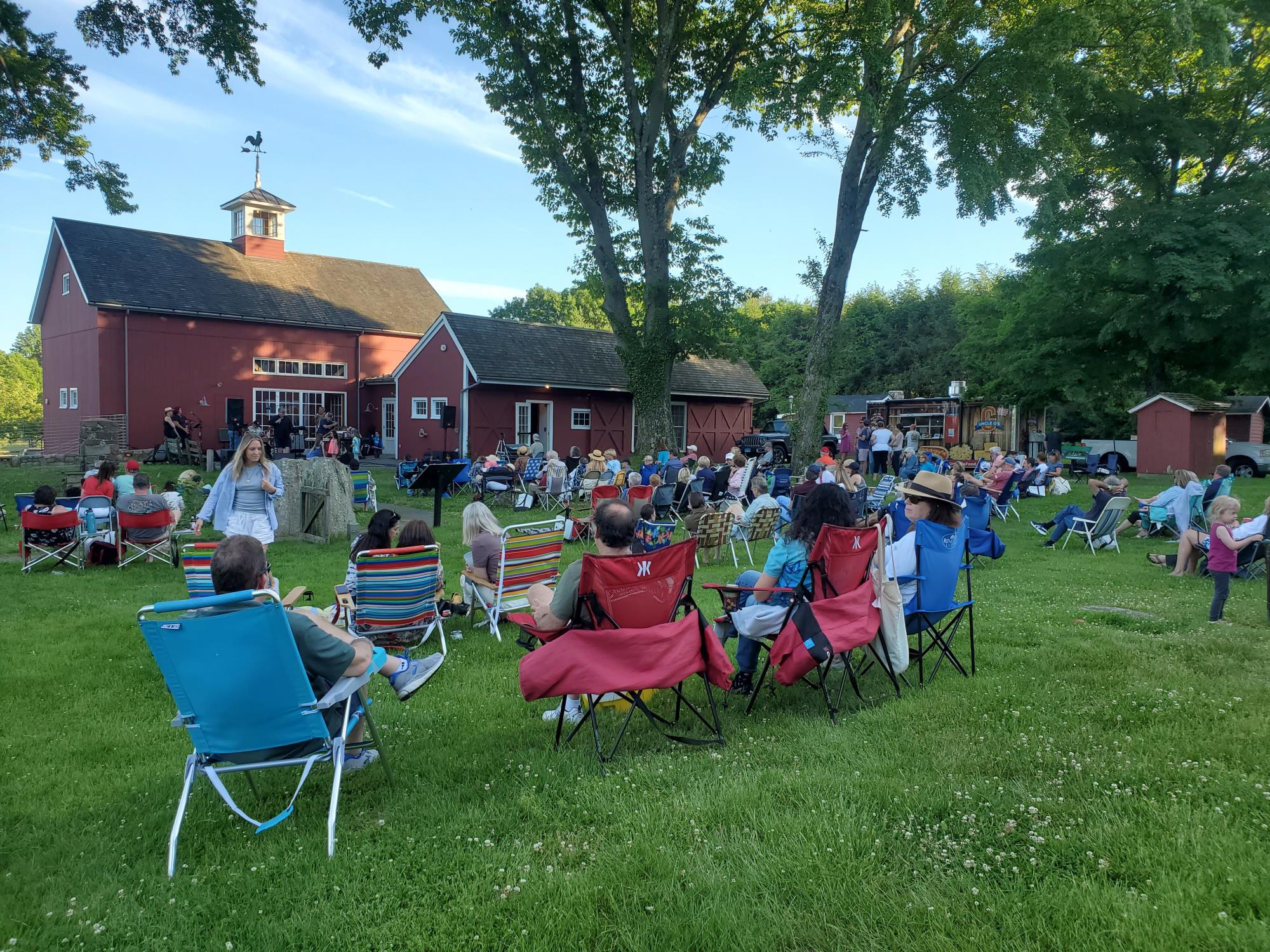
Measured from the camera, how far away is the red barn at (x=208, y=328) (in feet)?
85.3

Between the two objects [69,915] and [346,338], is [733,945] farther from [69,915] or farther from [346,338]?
[346,338]

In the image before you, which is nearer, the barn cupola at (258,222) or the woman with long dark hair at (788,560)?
the woman with long dark hair at (788,560)

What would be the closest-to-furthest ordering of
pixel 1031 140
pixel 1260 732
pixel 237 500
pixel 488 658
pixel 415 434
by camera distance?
pixel 1260 732 < pixel 488 658 < pixel 237 500 < pixel 1031 140 < pixel 415 434

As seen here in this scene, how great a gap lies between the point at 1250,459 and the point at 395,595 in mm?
27331

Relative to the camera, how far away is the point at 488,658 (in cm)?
586

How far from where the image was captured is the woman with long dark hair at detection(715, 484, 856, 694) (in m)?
4.63

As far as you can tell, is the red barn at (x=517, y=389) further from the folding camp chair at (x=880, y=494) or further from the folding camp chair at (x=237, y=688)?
the folding camp chair at (x=237, y=688)

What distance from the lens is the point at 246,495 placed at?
699 cm

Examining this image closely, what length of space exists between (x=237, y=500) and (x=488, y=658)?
2.83 meters


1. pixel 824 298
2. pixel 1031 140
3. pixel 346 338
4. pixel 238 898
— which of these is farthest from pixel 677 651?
pixel 346 338

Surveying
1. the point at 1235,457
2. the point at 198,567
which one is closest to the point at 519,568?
the point at 198,567

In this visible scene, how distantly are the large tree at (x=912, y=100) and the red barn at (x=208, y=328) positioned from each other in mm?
19145

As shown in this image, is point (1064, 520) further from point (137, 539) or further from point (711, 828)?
point (137, 539)

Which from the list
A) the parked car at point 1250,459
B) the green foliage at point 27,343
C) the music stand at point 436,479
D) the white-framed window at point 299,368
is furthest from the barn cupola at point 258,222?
the green foliage at point 27,343
